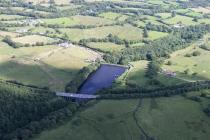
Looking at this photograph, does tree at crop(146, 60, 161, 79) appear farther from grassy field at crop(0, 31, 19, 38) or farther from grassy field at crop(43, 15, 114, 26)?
grassy field at crop(0, 31, 19, 38)

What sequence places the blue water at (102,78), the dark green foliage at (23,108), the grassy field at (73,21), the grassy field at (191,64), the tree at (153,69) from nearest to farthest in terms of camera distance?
the dark green foliage at (23,108) < the blue water at (102,78) < the tree at (153,69) < the grassy field at (191,64) < the grassy field at (73,21)

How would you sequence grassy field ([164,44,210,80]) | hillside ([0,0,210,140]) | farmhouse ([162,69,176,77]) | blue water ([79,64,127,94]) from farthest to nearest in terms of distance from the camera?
grassy field ([164,44,210,80]) → farmhouse ([162,69,176,77]) → blue water ([79,64,127,94]) → hillside ([0,0,210,140])

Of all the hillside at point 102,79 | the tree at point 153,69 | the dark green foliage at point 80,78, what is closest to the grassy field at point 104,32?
the hillside at point 102,79

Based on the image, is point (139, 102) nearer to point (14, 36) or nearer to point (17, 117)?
point (17, 117)

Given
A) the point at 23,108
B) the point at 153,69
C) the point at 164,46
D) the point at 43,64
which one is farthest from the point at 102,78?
the point at 164,46

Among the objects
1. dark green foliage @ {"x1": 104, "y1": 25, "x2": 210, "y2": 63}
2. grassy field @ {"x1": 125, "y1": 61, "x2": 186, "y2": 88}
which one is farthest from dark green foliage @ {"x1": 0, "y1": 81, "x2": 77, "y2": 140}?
dark green foliage @ {"x1": 104, "y1": 25, "x2": 210, "y2": 63}

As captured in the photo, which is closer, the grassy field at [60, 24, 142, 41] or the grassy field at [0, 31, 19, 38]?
the grassy field at [0, 31, 19, 38]

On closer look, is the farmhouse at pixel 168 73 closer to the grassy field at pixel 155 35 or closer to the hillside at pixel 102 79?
the hillside at pixel 102 79
